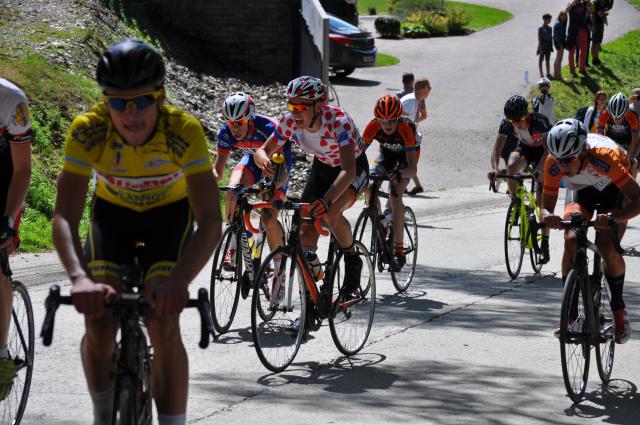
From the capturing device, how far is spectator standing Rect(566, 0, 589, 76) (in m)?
30.7

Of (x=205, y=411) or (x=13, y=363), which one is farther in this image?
(x=205, y=411)

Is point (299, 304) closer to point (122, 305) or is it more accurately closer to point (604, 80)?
point (122, 305)

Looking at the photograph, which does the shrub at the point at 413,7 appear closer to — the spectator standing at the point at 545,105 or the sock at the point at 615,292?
the spectator standing at the point at 545,105

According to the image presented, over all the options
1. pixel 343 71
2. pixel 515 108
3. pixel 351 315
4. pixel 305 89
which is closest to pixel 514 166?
pixel 515 108

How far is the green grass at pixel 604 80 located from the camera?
29.2m

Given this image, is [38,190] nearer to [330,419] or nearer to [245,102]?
[245,102]

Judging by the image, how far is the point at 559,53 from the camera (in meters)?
30.3

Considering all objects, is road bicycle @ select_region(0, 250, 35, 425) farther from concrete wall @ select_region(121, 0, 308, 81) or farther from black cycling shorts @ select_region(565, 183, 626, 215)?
concrete wall @ select_region(121, 0, 308, 81)

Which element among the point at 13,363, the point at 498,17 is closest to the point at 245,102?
the point at 13,363

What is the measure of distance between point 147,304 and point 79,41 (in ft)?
51.8

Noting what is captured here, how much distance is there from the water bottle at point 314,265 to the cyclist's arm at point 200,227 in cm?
326

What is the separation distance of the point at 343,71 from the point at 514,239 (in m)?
19.8

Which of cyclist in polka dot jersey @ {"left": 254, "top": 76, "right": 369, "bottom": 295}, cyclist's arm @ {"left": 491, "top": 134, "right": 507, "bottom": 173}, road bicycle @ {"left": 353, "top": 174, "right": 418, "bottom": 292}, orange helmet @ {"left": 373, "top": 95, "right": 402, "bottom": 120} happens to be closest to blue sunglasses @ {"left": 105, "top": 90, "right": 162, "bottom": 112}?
cyclist in polka dot jersey @ {"left": 254, "top": 76, "right": 369, "bottom": 295}

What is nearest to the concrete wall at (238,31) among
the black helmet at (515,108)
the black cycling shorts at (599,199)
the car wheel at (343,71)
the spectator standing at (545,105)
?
the car wheel at (343,71)
